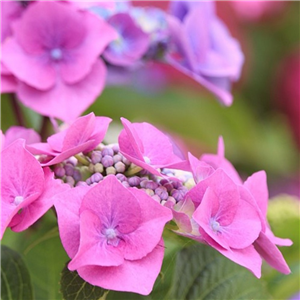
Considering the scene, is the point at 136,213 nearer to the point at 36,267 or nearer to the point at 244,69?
the point at 36,267

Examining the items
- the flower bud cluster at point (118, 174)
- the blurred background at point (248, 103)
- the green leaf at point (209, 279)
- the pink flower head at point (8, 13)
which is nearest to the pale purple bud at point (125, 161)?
the flower bud cluster at point (118, 174)

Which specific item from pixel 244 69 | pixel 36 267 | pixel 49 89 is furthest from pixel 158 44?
pixel 244 69

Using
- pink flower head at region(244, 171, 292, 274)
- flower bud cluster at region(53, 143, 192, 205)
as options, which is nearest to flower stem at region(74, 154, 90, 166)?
flower bud cluster at region(53, 143, 192, 205)

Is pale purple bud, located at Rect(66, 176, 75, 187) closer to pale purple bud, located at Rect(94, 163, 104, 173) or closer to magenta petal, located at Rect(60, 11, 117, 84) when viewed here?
pale purple bud, located at Rect(94, 163, 104, 173)

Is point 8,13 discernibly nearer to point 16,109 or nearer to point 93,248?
point 16,109

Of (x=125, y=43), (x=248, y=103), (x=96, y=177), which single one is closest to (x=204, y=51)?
(x=125, y=43)

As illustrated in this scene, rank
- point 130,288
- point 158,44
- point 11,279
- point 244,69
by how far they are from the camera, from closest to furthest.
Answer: point 130,288 → point 11,279 → point 158,44 → point 244,69
